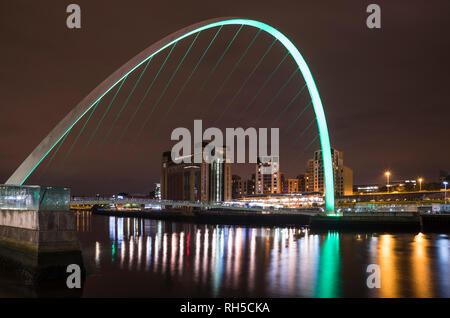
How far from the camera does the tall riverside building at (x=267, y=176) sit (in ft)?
551

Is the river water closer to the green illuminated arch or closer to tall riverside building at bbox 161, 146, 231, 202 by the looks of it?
the green illuminated arch

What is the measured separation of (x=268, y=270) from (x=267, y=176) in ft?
505

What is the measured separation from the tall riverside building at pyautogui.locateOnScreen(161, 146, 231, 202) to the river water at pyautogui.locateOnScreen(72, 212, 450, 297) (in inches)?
4337

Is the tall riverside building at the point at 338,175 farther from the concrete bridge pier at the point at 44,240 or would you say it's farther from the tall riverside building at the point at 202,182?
the concrete bridge pier at the point at 44,240

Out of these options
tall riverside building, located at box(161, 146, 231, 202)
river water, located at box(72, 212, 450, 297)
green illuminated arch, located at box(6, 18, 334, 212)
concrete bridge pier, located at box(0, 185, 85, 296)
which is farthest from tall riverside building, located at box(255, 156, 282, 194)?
concrete bridge pier, located at box(0, 185, 85, 296)

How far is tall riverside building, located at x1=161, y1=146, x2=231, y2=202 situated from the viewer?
139625 mm

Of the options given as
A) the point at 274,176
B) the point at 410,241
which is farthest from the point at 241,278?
the point at 274,176

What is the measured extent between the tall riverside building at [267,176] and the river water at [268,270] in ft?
454

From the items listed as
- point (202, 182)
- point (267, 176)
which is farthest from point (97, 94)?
point (267, 176)

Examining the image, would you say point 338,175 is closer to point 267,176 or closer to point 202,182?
point 267,176

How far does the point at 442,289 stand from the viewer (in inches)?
590
